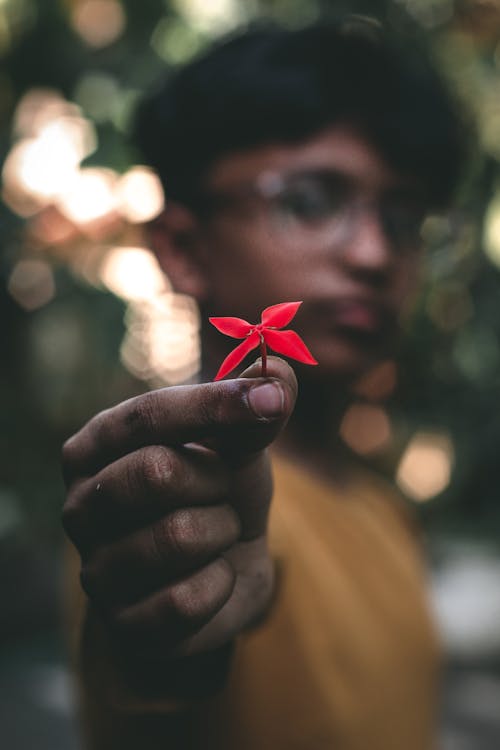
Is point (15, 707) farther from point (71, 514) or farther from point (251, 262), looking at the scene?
point (71, 514)

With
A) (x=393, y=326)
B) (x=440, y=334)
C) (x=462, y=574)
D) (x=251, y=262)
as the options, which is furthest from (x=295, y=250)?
(x=462, y=574)

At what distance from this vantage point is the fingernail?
214 mm

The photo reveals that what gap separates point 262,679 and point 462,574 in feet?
4.88

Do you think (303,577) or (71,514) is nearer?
(71,514)

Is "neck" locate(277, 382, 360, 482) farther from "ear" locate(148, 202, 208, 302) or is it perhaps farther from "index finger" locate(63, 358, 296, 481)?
"index finger" locate(63, 358, 296, 481)

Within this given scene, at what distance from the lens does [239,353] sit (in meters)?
0.22

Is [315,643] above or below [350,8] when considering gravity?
below

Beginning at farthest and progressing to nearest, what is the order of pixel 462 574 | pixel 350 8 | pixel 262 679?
pixel 462 574, pixel 350 8, pixel 262 679

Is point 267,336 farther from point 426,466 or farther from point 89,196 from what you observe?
point 426,466

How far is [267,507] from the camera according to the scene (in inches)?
10.6

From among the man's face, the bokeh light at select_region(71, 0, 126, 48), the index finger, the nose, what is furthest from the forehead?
the bokeh light at select_region(71, 0, 126, 48)

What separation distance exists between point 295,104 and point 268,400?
0.53m

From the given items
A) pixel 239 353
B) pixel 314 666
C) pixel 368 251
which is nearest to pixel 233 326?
pixel 239 353

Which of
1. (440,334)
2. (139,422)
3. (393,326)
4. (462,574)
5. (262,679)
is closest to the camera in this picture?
(139,422)
